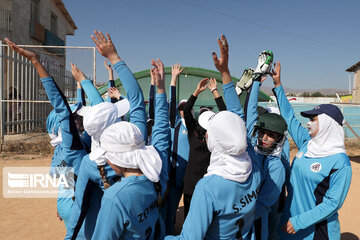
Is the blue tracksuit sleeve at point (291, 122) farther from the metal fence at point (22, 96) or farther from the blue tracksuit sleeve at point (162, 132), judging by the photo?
the metal fence at point (22, 96)

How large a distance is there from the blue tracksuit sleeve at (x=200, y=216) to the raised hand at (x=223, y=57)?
1028 mm

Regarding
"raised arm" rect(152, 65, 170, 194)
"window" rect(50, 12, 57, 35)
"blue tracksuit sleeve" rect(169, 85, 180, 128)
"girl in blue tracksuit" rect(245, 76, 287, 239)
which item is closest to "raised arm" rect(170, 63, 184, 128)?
"blue tracksuit sleeve" rect(169, 85, 180, 128)

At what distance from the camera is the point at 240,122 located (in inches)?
63.6

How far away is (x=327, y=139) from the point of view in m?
2.30

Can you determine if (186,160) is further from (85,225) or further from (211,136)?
(211,136)

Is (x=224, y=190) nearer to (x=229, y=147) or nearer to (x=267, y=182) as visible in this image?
(x=229, y=147)

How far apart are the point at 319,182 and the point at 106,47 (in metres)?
2.08

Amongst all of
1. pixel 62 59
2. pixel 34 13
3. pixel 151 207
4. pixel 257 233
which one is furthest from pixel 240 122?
pixel 62 59

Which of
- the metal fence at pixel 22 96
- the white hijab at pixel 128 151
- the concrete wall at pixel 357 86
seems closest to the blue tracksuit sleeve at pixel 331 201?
the white hijab at pixel 128 151

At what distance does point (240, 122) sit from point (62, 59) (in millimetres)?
22647

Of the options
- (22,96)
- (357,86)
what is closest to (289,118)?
(22,96)

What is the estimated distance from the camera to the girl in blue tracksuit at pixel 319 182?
7.05 feet

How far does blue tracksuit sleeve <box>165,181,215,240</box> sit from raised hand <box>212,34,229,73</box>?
1.03m

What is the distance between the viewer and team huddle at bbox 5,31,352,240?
1.59 metres
